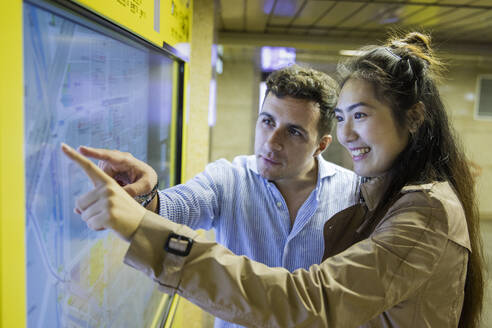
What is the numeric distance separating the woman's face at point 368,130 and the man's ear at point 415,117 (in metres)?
0.02

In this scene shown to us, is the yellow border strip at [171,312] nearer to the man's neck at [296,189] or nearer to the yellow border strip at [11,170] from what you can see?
the man's neck at [296,189]

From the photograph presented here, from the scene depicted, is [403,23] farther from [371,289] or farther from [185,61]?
[371,289]

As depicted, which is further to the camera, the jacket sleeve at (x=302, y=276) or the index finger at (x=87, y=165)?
the jacket sleeve at (x=302, y=276)

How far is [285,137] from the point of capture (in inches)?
61.7

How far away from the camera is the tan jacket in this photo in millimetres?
748

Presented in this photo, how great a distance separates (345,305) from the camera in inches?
33.3

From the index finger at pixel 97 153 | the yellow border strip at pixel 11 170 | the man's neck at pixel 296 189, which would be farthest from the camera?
the man's neck at pixel 296 189

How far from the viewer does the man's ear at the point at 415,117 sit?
1162 millimetres

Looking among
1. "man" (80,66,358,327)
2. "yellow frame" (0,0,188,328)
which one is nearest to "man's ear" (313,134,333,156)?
"man" (80,66,358,327)

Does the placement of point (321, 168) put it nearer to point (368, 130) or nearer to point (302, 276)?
point (368, 130)

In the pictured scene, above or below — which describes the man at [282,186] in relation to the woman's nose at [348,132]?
below

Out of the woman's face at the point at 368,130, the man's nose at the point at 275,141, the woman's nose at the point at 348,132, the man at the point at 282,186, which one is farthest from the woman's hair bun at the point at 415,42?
the man's nose at the point at 275,141

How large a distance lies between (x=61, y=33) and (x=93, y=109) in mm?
206

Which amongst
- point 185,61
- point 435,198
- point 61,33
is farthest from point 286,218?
point 61,33
